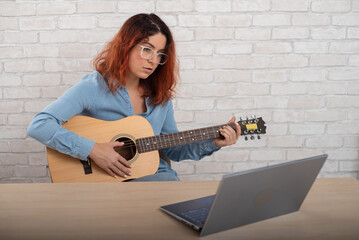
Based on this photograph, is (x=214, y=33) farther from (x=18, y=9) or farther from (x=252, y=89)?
(x=18, y=9)

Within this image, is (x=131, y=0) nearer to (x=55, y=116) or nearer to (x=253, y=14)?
(x=253, y=14)

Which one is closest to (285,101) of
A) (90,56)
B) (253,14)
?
(253,14)

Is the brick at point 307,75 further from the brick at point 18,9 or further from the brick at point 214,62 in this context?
the brick at point 18,9

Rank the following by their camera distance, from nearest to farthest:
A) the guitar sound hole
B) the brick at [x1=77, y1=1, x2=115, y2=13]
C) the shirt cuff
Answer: the shirt cuff, the guitar sound hole, the brick at [x1=77, y1=1, x2=115, y2=13]

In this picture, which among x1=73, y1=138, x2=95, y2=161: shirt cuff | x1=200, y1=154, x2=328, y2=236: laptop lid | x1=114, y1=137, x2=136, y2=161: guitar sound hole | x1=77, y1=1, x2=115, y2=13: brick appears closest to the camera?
x1=200, y1=154, x2=328, y2=236: laptop lid

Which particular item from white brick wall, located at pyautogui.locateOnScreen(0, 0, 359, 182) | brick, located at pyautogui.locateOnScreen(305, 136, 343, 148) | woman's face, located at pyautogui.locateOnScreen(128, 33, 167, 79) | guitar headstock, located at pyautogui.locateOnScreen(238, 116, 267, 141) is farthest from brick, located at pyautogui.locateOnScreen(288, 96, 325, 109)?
woman's face, located at pyautogui.locateOnScreen(128, 33, 167, 79)

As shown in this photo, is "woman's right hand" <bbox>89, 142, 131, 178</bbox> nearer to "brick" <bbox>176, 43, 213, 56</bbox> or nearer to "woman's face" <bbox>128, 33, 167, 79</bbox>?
"woman's face" <bbox>128, 33, 167, 79</bbox>

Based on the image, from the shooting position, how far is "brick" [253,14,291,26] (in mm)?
2350

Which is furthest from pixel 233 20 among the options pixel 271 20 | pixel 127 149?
pixel 127 149

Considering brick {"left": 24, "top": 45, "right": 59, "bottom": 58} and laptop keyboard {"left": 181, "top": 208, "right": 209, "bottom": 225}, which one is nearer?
laptop keyboard {"left": 181, "top": 208, "right": 209, "bottom": 225}

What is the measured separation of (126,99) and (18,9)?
3.35 ft

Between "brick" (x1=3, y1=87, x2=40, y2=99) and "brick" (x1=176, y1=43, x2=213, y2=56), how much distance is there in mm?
923

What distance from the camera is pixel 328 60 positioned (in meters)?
2.42

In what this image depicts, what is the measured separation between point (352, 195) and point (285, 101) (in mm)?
1391
